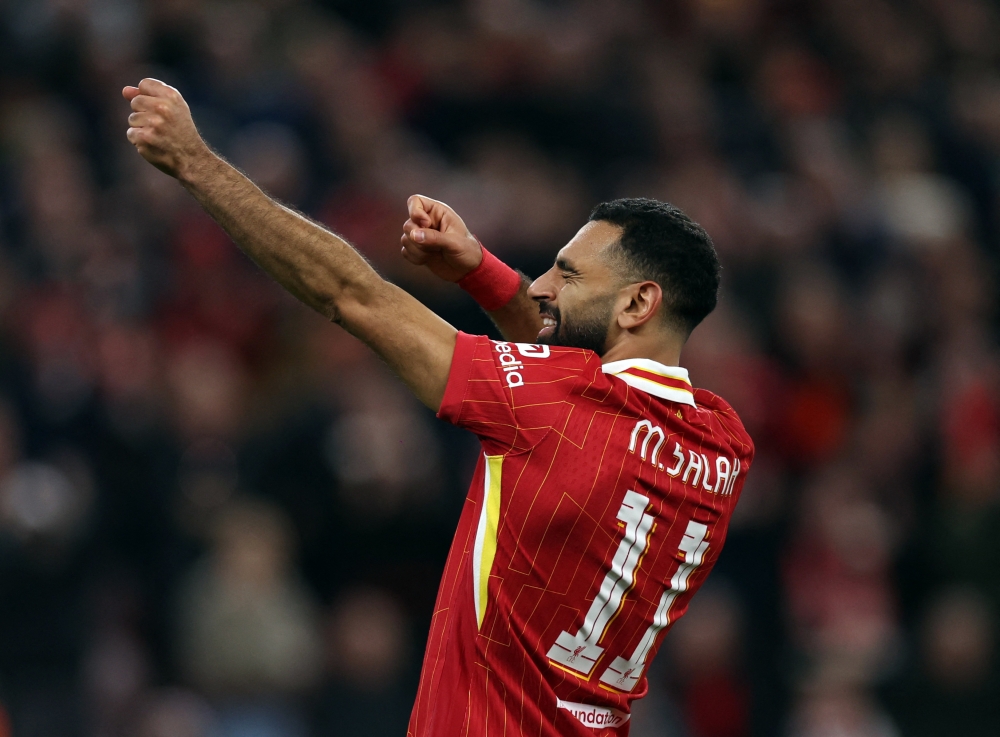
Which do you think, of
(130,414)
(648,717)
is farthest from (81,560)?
(648,717)

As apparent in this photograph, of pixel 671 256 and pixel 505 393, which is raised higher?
pixel 671 256

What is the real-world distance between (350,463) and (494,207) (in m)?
2.85

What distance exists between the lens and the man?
3.66 m

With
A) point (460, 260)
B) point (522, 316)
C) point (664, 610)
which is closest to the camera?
point (664, 610)

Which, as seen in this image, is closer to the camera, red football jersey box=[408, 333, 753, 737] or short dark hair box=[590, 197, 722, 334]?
red football jersey box=[408, 333, 753, 737]

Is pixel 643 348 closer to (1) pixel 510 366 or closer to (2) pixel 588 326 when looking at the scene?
(2) pixel 588 326

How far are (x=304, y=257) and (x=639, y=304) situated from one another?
96cm

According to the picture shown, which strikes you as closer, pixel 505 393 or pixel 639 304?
pixel 505 393

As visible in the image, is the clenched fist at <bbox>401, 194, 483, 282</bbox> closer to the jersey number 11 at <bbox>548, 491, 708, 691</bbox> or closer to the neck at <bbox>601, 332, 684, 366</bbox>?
the neck at <bbox>601, 332, 684, 366</bbox>

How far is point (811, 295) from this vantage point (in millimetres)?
10289

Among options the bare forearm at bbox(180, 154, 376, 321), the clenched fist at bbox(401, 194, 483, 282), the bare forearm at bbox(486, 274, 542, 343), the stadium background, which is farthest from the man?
the stadium background

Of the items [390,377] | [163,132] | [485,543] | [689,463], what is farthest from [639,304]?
[390,377]

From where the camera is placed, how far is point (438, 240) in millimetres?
4227

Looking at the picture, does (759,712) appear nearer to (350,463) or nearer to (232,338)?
(350,463)
